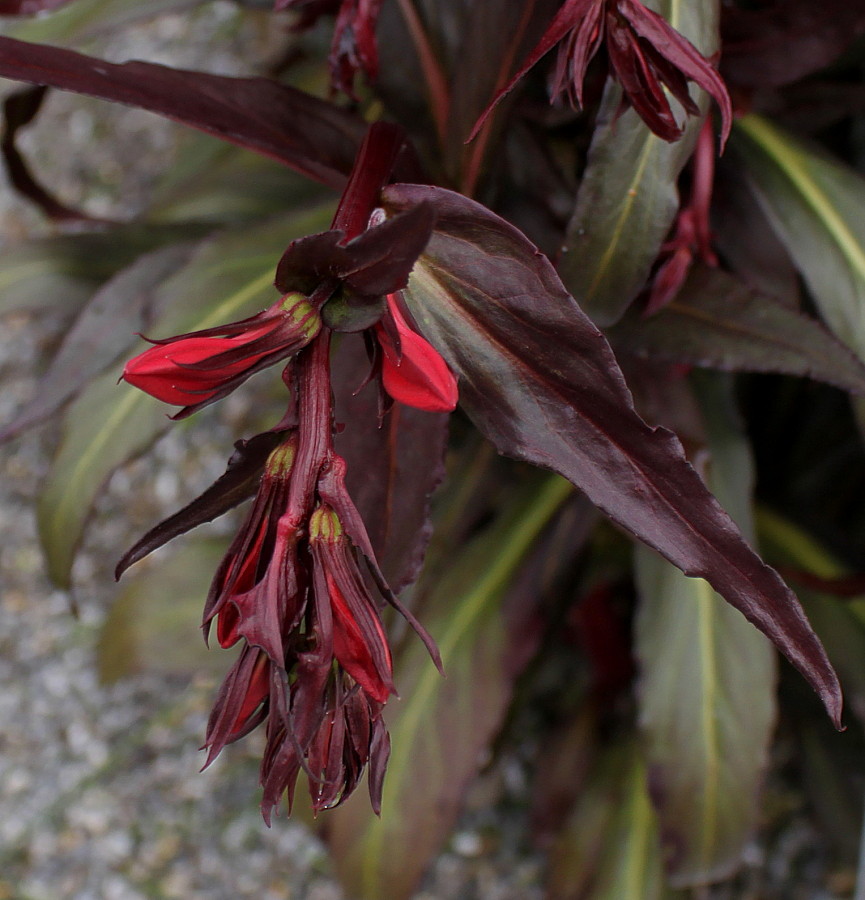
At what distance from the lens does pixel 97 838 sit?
1329mm

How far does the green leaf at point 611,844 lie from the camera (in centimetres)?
114

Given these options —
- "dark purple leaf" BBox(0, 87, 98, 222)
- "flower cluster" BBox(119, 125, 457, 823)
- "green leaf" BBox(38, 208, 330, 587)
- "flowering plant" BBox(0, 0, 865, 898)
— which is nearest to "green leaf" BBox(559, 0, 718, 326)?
"flowering plant" BBox(0, 0, 865, 898)

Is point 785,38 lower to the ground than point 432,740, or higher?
higher

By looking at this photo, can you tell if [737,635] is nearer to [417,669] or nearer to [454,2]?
[417,669]

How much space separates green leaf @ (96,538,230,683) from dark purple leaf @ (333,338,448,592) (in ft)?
2.06

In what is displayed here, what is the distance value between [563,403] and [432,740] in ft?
2.12

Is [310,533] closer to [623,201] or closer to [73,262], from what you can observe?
[623,201]

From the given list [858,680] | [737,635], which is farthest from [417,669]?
[858,680]

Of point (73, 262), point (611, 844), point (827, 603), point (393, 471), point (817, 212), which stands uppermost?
point (817, 212)

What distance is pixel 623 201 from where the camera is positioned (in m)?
0.63

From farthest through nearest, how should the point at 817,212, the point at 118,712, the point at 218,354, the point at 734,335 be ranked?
the point at 118,712, the point at 817,212, the point at 734,335, the point at 218,354

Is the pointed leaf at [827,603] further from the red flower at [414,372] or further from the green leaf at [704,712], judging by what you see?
the red flower at [414,372]

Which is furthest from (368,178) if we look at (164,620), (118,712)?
(118,712)

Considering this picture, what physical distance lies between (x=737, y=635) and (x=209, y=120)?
0.70m
